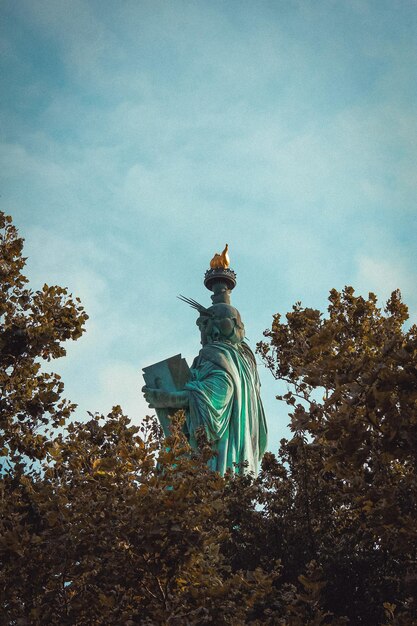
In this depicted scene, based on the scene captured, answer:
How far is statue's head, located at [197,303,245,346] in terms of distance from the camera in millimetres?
23484

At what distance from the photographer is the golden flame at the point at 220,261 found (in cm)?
2541

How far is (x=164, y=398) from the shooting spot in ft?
68.6

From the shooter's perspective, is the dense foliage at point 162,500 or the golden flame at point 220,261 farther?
the golden flame at point 220,261

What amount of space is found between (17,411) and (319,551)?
4763 mm

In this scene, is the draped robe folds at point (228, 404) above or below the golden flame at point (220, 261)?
below

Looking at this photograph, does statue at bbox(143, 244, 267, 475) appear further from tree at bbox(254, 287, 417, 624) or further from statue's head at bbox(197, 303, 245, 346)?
tree at bbox(254, 287, 417, 624)

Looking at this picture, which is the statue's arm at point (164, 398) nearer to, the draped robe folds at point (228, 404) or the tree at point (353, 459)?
the draped robe folds at point (228, 404)

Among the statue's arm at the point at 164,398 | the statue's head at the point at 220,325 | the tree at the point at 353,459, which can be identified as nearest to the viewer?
the tree at the point at 353,459

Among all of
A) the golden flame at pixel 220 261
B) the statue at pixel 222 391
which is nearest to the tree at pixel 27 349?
the statue at pixel 222 391

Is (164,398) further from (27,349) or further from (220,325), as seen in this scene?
(27,349)

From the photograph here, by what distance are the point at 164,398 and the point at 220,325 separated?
3528mm

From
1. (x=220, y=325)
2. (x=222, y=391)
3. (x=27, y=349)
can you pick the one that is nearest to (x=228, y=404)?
(x=222, y=391)

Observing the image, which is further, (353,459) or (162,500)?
(162,500)

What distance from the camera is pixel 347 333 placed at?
437 inches
